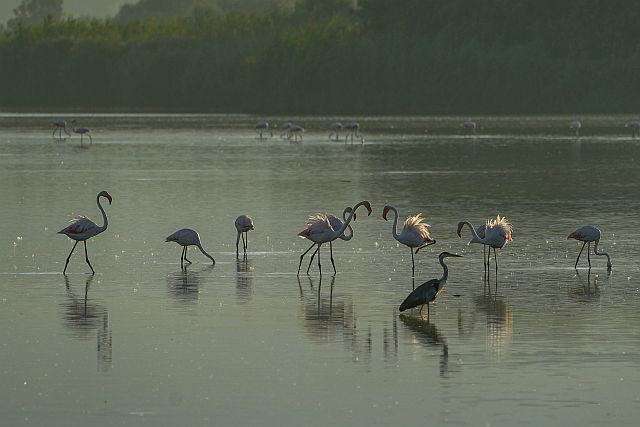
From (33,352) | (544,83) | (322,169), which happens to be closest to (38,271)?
(33,352)

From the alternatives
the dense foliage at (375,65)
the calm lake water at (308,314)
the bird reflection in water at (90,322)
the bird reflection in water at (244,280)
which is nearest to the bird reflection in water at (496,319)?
the calm lake water at (308,314)

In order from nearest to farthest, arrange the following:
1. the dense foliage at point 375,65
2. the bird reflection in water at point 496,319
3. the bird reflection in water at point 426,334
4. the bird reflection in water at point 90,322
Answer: the bird reflection in water at point 426,334 < the bird reflection in water at point 90,322 < the bird reflection in water at point 496,319 < the dense foliage at point 375,65

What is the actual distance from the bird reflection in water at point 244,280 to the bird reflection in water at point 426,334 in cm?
219

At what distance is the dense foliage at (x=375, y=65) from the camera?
Result: 99562mm

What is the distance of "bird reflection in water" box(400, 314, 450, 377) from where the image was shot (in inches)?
539

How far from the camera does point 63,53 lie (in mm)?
120188

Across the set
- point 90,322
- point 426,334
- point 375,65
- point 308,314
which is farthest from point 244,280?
point 375,65

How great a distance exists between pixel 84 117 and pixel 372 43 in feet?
84.2

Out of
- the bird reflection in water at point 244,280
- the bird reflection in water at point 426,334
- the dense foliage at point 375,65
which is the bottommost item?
the bird reflection in water at point 426,334

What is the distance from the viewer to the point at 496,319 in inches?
620

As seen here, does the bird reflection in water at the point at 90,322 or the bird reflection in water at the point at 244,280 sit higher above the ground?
the bird reflection in water at the point at 244,280

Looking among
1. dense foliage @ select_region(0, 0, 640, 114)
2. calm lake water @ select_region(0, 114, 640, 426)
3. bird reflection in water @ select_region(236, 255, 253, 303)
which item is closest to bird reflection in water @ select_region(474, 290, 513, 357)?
calm lake water @ select_region(0, 114, 640, 426)

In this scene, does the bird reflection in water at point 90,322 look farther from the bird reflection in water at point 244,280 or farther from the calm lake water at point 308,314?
the bird reflection in water at point 244,280

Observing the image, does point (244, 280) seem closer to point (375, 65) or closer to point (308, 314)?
point (308, 314)
